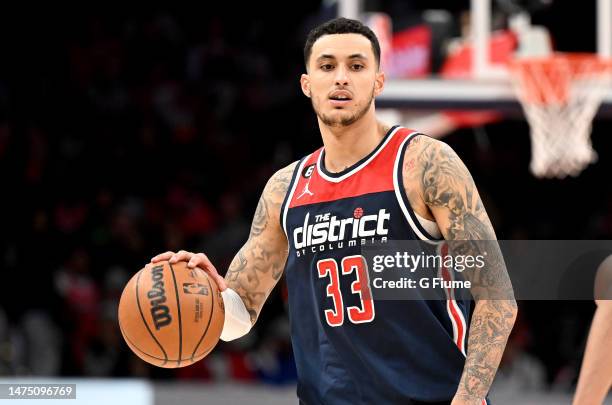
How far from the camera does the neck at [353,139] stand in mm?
3939

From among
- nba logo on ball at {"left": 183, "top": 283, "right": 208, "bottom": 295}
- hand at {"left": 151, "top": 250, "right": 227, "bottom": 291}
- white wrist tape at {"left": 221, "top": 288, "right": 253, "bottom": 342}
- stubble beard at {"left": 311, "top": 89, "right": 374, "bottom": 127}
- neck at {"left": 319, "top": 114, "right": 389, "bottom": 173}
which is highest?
stubble beard at {"left": 311, "top": 89, "right": 374, "bottom": 127}

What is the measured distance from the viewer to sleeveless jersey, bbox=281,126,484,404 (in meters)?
3.70

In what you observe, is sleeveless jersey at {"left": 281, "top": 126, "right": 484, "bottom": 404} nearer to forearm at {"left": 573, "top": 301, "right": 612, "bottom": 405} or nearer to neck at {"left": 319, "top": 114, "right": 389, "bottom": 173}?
neck at {"left": 319, "top": 114, "right": 389, "bottom": 173}

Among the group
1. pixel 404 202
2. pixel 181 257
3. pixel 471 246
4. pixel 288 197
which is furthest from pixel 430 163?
pixel 181 257

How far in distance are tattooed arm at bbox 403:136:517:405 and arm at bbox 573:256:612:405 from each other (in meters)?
0.71

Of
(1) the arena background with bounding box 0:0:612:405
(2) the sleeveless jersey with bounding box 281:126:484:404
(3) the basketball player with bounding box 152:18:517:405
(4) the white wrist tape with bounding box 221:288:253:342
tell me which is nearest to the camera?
(3) the basketball player with bounding box 152:18:517:405

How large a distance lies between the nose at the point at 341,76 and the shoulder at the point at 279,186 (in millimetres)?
555

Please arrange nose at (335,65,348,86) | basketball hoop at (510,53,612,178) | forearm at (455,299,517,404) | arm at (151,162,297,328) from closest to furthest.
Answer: forearm at (455,299,517,404) → nose at (335,65,348,86) → arm at (151,162,297,328) → basketball hoop at (510,53,612,178)

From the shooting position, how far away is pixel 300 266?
13.0ft

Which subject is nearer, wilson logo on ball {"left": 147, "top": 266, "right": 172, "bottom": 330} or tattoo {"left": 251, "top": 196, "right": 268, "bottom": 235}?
wilson logo on ball {"left": 147, "top": 266, "right": 172, "bottom": 330}

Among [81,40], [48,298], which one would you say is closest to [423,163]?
[48,298]

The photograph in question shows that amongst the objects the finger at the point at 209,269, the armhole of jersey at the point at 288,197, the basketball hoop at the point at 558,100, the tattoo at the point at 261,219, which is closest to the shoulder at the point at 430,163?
the armhole of jersey at the point at 288,197

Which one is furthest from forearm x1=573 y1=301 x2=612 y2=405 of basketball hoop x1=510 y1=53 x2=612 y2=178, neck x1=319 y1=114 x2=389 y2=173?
basketball hoop x1=510 y1=53 x2=612 y2=178

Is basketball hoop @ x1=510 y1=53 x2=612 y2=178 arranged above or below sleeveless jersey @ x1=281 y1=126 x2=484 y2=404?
above
